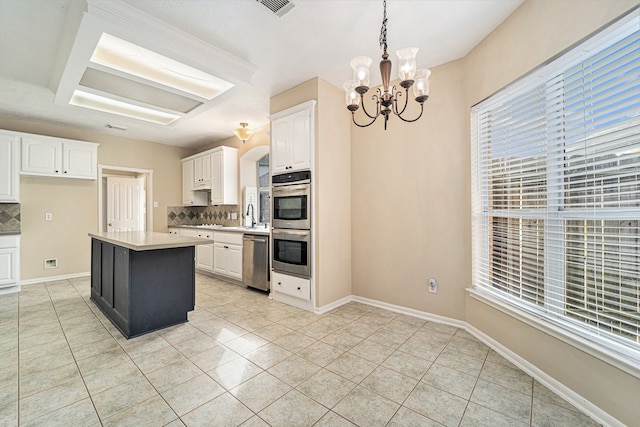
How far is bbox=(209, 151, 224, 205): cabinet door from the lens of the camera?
17.3ft

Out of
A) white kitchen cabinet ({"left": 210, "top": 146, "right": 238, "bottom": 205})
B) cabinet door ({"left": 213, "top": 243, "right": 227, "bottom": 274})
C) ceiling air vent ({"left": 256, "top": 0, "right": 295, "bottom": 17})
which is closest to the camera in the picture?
ceiling air vent ({"left": 256, "top": 0, "right": 295, "bottom": 17})

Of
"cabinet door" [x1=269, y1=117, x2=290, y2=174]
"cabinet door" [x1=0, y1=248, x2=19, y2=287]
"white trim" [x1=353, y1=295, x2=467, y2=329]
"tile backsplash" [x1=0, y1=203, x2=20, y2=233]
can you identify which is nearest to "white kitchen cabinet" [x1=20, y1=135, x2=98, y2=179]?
"tile backsplash" [x1=0, y1=203, x2=20, y2=233]

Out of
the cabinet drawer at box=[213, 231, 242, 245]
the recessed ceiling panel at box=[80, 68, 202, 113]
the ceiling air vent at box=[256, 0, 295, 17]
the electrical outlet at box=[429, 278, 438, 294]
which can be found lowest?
the electrical outlet at box=[429, 278, 438, 294]

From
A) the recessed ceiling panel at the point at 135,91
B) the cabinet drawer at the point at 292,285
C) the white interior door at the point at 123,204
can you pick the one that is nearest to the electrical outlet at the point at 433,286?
the cabinet drawer at the point at 292,285

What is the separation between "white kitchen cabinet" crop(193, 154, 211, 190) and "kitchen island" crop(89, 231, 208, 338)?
2.67m

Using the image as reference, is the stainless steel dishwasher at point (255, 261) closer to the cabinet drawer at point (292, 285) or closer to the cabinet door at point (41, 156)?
the cabinet drawer at point (292, 285)

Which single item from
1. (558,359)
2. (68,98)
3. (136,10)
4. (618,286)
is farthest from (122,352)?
(618,286)

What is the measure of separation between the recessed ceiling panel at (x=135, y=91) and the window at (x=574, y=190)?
347cm

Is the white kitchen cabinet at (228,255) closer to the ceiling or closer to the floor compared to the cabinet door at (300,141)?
closer to the floor

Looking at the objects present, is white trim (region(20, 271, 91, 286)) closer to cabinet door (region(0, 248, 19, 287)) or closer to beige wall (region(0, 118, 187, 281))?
beige wall (region(0, 118, 187, 281))

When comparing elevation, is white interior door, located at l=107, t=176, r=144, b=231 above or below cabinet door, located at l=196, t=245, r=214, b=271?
above

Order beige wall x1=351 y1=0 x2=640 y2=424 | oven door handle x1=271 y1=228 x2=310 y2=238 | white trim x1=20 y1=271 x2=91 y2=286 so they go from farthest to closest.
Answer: white trim x1=20 y1=271 x2=91 y2=286, oven door handle x1=271 y1=228 x2=310 y2=238, beige wall x1=351 y1=0 x2=640 y2=424

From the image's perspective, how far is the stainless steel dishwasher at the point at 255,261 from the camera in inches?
154

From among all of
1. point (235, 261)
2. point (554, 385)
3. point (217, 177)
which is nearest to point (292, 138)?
point (235, 261)
